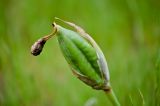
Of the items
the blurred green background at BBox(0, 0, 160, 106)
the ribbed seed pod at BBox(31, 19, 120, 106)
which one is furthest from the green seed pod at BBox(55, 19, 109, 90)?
the blurred green background at BBox(0, 0, 160, 106)

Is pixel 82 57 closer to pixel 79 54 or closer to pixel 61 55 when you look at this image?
pixel 79 54

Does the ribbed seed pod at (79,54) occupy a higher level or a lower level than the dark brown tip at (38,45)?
lower

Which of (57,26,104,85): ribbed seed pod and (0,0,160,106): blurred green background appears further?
(0,0,160,106): blurred green background

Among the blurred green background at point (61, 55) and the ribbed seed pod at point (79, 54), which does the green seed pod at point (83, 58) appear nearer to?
the ribbed seed pod at point (79, 54)

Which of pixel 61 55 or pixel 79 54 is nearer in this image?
pixel 79 54

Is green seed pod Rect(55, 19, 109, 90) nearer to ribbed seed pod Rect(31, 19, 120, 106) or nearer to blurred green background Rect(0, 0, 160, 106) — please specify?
ribbed seed pod Rect(31, 19, 120, 106)

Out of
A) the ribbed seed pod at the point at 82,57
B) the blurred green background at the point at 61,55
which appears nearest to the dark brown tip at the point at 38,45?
the ribbed seed pod at the point at 82,57

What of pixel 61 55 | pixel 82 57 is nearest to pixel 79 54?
pixel 82 57

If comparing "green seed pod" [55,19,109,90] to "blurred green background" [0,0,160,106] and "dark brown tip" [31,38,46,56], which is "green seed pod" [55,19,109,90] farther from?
"blurred green background" [0,0,160,106]

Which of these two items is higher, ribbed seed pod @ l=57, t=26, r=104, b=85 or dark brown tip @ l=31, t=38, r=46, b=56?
dark brown tip @ l=31, t=38, r=46, b=56
